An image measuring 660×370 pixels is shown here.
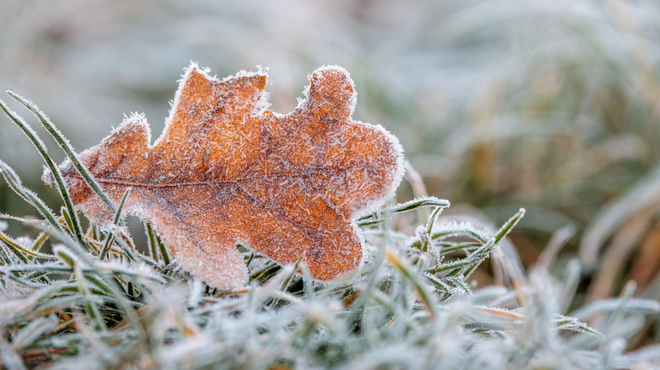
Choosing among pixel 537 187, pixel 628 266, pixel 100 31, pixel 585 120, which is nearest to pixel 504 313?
pixel 628 266

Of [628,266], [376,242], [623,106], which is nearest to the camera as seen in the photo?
[376,242]

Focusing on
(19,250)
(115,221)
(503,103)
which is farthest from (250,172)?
(503,103)

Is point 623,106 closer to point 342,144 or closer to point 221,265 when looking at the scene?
point 342,144

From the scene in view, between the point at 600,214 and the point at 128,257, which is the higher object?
the point at 600,214

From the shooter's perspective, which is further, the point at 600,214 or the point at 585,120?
the point at 585,120

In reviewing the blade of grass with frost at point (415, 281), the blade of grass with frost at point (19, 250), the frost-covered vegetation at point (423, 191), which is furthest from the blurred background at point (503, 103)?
the blade of grass with frost at point (19, 250)

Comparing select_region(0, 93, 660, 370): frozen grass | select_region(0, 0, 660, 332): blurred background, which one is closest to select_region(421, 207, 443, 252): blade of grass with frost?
select_region(0, 93, 660, 370): frozen grass

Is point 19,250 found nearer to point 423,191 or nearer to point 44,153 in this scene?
point 44,153

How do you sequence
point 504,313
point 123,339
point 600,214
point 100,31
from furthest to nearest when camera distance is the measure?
point 100,31 < point 600,214 < point 504,313 < point 123,339
